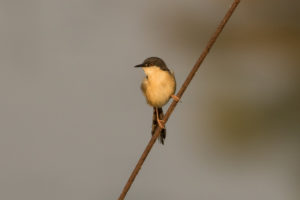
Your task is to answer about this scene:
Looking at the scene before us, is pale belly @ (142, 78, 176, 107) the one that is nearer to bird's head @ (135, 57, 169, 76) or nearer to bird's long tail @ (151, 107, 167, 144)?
bird's head @ (135, 57, 169, 76)

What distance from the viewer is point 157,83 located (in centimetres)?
479

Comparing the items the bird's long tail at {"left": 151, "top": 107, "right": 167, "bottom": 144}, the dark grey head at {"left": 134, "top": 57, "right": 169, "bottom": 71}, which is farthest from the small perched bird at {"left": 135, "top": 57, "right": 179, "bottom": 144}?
the bird's long tail at {"left": 151, "top": 107, "right": 167, "bottom": 144}

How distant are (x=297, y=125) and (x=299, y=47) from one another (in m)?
0.70

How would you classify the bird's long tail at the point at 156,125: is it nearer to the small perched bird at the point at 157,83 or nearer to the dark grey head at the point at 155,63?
the small perched bird at the point at 157,83

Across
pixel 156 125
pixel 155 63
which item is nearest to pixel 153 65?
pixel 155 63

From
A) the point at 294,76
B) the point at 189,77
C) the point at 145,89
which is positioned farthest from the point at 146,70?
the point at 189,77

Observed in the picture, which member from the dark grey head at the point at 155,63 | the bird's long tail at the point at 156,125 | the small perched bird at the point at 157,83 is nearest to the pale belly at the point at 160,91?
the small perched bird at the point at 157,83

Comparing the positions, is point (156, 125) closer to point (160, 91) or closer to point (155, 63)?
point (160, 91)

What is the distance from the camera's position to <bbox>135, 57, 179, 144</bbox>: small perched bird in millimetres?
4770

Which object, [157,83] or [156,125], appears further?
[156,125]

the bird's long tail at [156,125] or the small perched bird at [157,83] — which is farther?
the bird's long tail at [156,125]

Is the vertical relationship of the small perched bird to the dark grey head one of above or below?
below

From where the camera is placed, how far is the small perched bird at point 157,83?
4770mm

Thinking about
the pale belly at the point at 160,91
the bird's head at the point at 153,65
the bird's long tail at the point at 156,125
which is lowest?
the bird's long tail at the point at 156,125
